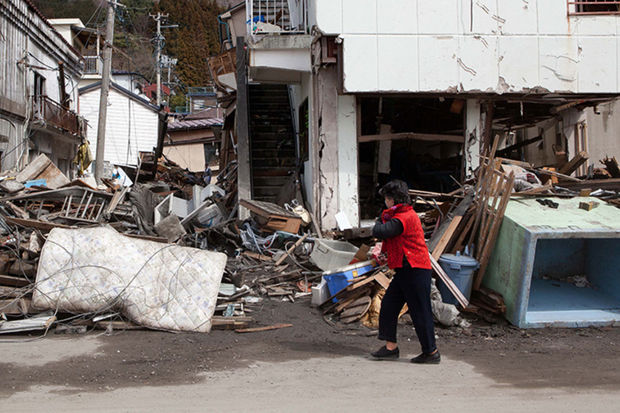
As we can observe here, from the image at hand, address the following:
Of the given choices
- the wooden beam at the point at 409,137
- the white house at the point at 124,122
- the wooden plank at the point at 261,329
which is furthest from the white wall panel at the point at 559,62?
the white house at the point at 124,122

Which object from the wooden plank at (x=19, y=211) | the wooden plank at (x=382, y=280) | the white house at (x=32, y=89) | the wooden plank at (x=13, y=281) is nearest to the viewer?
the wooden plank at (x=382, y=280)

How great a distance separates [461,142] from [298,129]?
4.88 m

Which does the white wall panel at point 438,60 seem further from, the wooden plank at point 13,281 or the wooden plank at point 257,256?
the wooden plank at point 13,281

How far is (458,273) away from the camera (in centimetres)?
664

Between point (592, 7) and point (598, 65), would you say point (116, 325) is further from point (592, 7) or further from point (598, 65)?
point (592, 7)

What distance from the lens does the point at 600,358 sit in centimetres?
536

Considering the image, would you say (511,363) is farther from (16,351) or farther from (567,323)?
(16,351)

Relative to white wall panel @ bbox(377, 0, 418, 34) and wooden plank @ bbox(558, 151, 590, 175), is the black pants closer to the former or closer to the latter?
white wall panel @ bbox(377, 0, 418, 34)

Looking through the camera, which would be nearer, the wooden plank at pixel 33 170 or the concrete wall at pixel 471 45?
the concrete wall at pixel 471 45

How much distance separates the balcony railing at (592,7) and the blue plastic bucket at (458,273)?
21.7 feet

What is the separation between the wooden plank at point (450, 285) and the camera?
6480 millimetres

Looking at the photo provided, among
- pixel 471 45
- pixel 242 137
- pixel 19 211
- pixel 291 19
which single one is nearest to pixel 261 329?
pixel 19 211

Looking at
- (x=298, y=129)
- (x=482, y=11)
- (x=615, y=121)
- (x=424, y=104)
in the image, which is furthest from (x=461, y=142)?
(x=615, y=121)

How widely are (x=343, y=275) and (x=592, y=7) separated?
9.07m
